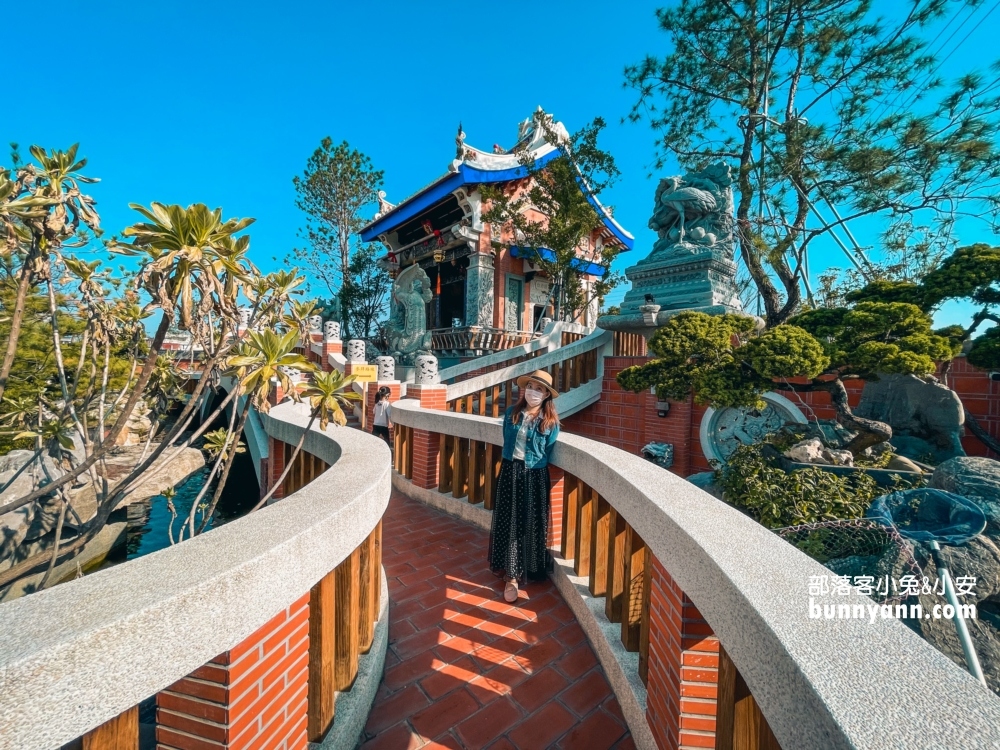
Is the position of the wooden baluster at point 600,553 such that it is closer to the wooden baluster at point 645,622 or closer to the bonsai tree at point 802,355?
the wooden baluster at point 645,622

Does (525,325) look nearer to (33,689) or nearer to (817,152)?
(817,152)

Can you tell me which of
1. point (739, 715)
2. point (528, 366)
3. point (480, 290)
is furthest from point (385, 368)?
point (480, 290)

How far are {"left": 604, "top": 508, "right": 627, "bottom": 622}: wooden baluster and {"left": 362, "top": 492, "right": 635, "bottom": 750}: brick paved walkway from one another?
11.2 inches

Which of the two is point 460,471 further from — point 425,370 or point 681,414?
point 681,414

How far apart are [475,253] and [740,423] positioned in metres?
10.8

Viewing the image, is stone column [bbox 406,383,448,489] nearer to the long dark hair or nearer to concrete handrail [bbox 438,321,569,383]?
the long dark hair

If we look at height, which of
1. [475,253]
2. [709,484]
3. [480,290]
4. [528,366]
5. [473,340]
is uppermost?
[475,253]

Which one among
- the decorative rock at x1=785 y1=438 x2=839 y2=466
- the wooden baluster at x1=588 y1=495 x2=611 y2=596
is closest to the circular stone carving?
the decorative rock at x1=785 y1=438 x2=839 y2=466

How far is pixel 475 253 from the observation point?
1470 centimetres

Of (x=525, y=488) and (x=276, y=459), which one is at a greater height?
(x=525, y=488)

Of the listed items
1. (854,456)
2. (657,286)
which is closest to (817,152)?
(657,286)

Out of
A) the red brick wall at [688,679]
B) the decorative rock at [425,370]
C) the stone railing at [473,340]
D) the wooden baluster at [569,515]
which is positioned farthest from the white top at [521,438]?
the stone railing at [473,340]

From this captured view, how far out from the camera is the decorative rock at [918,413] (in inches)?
180

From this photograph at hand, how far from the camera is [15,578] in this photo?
4.79 m
